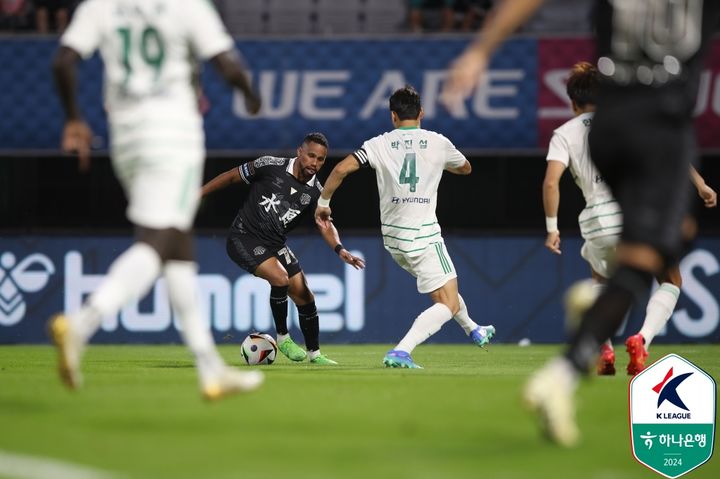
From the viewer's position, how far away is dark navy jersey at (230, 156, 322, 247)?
1128 cm

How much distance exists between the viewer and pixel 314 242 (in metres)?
15.0

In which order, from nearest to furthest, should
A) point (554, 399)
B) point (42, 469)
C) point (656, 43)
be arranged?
point (42, 469) → point (554, 399) → point (656, 43)

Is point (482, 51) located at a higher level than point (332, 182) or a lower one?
higher

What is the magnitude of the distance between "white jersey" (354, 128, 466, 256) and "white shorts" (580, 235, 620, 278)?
1435 mm

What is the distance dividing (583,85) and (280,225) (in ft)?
11.8

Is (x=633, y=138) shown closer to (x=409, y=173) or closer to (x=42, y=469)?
(x=42, y=469)

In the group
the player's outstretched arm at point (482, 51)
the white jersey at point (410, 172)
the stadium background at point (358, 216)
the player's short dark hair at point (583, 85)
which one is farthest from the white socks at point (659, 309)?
the stadium background at point (358, 216)

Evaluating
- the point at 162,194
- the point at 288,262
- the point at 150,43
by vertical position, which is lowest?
the point at 288,262

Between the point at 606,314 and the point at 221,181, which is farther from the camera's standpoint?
the point at 221,181

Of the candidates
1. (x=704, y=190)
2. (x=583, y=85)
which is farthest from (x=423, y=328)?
(x=704, y=190)

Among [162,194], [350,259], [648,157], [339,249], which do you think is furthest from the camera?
[339,249]

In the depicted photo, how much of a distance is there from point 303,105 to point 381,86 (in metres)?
1.03

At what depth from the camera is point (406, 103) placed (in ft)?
31.6

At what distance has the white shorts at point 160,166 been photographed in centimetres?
553
